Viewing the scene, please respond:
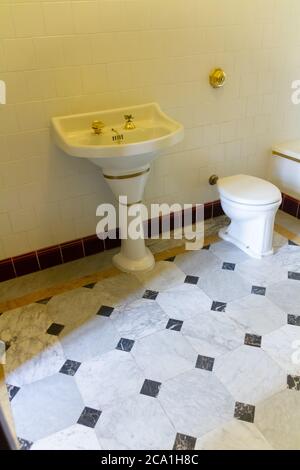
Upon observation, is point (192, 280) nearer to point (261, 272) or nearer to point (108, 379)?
point (261, 272)

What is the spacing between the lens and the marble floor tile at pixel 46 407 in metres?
1.50

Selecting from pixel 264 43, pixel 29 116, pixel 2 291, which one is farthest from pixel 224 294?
pixel 264 43

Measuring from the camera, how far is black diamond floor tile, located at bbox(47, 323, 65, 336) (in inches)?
77.4

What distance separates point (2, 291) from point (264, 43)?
2.40 meters

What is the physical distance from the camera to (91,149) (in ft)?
6.03

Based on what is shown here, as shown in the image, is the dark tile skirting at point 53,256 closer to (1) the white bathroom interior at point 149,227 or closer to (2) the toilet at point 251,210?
(1) the white bathroom interior at point 149,227

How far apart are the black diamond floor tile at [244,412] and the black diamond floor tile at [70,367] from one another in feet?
2.42

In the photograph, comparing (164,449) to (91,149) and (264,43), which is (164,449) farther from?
(264,43)

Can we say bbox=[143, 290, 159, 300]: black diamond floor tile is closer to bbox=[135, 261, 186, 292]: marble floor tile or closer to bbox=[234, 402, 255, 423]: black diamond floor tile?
bbox=[135, 261, 186, 292]: marble floor tile

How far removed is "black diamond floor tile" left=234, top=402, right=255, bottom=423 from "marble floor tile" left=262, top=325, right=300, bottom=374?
0.28 m

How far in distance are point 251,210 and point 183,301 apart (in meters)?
0.72

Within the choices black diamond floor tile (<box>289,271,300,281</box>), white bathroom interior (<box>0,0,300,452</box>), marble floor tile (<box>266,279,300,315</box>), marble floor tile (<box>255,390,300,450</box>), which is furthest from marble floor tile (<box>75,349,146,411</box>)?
black diamond floor tile (<box>289,271,300,281</box>)

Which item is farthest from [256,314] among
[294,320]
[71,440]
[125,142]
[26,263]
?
[26,263]

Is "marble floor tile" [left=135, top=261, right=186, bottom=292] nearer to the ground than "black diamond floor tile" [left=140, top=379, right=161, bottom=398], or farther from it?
farther from it
